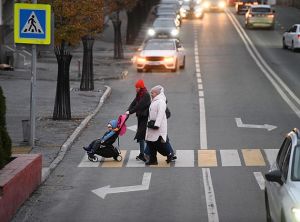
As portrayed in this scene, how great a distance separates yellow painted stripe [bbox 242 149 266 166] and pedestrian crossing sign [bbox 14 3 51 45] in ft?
16.6

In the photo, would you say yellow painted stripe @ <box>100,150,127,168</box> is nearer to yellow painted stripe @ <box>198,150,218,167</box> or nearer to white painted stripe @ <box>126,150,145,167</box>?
white painted stripe @ <box>126,150,145,167</box>

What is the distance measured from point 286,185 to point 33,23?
9628mm

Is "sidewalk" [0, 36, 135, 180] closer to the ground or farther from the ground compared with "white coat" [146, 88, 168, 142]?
closer to the ground

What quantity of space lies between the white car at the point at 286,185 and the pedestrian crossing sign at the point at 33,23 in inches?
321

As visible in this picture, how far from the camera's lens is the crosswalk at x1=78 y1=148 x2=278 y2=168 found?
59.7 ft

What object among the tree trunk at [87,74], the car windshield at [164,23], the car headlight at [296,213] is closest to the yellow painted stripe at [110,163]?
the car headlight at [296,213]

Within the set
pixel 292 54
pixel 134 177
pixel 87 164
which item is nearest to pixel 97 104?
pixel 87 164

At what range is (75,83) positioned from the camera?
117 feet

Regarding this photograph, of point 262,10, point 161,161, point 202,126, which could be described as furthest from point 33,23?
point 262,10

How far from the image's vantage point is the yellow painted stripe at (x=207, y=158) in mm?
18188

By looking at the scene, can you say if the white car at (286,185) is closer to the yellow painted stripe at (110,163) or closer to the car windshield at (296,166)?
the car windshield at (296,166)

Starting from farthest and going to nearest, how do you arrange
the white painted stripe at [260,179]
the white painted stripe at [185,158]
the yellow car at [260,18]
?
the yellow car at [260,18] → the white painted stripe at [185,158] → the white painted stripe at [260,179]

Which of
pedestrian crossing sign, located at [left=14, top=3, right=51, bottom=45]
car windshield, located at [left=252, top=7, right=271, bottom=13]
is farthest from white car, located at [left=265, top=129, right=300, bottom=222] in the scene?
car windshield, located at [left=252, top=7, right=271, bottom=13]

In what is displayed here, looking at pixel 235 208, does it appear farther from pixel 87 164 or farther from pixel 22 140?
pixel 22 140
